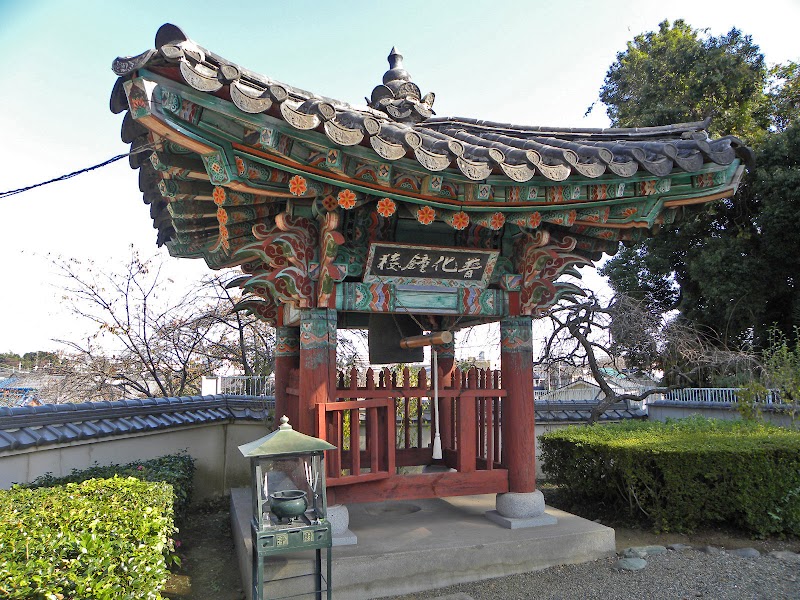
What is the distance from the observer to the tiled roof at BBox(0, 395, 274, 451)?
566 centimetres

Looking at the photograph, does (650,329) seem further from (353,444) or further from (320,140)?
(320,140)

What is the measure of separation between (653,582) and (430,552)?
1908 mm

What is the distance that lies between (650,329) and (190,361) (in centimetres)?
1109

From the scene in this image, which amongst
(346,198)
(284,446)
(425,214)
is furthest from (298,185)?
(284,446)

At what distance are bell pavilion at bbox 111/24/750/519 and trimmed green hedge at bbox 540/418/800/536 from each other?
166 cm

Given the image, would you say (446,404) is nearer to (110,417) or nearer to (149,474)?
(149,474)

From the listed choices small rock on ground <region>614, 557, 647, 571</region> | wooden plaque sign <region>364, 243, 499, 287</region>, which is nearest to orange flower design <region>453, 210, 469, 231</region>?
wooden plaque sign <region>364, 243, 499, 287</region>

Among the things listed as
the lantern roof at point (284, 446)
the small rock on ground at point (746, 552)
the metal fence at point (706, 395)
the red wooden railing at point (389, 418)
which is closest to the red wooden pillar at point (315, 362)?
the red wooden railing at point (389, 418)

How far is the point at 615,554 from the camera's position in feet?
17.8

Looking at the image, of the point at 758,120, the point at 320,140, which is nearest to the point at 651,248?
the point at 758,120

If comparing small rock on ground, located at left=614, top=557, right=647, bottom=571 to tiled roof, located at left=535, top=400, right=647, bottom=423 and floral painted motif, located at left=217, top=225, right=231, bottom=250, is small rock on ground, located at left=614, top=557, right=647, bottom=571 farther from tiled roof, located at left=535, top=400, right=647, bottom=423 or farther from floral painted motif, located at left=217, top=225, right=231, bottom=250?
tiled roof, located at left=535, top=400, right=647, bottom=423

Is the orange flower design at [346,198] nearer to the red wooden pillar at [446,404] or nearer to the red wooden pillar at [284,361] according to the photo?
→ the red wooden pillar at [446,404]

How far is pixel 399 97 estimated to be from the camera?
5.98m

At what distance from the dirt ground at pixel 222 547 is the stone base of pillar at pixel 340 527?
1.04 metres
